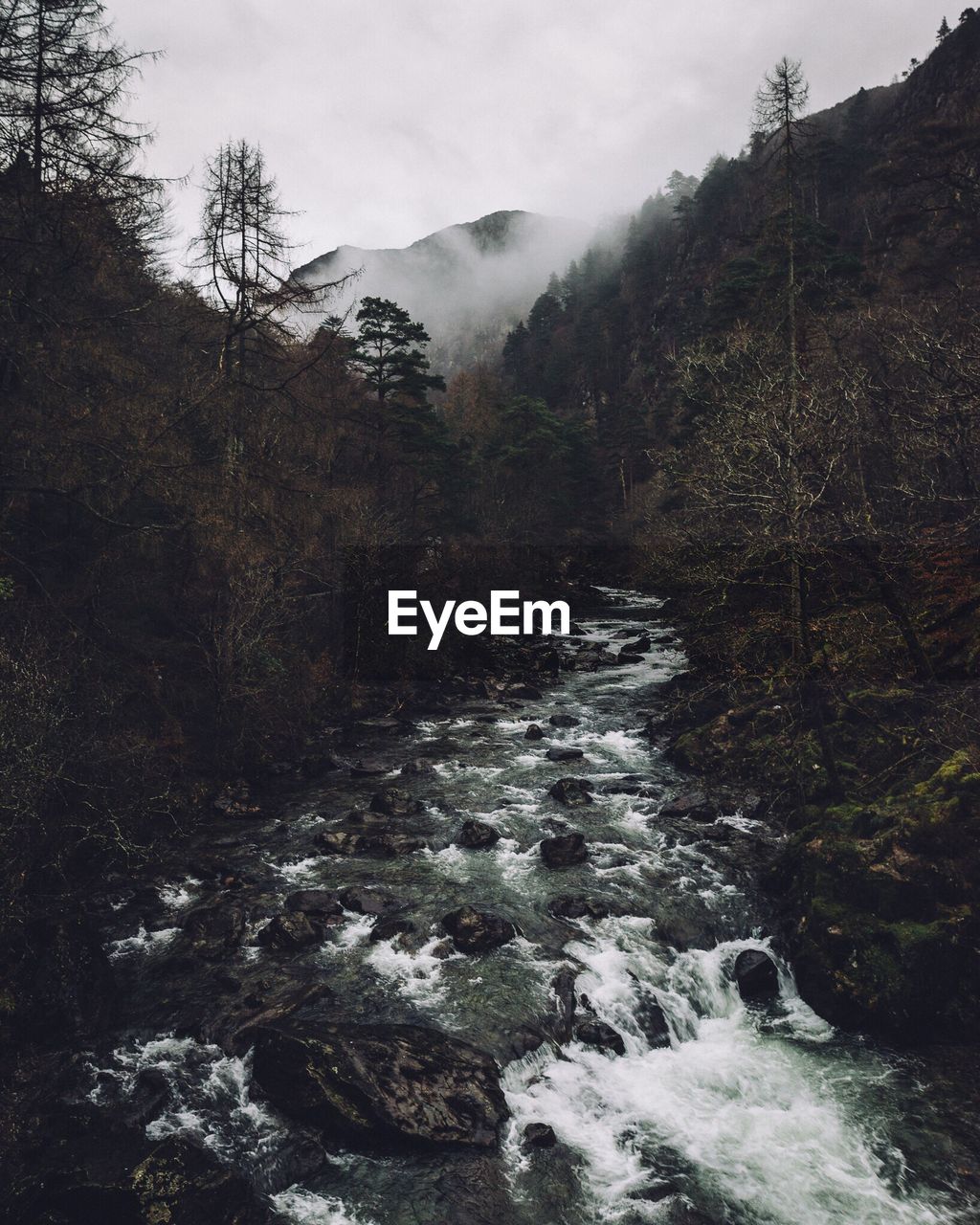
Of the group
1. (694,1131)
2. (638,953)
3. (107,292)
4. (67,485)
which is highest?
(107,292)

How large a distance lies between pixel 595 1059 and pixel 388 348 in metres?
31.3

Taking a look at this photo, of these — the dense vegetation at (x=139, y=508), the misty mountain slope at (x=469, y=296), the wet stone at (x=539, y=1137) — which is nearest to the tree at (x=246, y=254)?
the dense vegetation at (x=139, y=508)

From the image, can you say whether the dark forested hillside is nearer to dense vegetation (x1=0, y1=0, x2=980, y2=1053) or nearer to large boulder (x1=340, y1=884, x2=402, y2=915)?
dense vegetation (x1=0, y1=0, x2=980, y2=1053)

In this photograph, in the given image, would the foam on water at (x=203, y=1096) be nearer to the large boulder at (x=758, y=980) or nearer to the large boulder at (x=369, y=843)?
the large boulder at (x=369, y=843)

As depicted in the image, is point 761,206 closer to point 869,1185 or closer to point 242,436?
point 242,436

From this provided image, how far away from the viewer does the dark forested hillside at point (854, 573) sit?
34.2 ft

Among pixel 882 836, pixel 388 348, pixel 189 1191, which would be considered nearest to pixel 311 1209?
pixel 189 1191

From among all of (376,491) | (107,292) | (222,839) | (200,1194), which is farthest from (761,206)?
(200,1194)

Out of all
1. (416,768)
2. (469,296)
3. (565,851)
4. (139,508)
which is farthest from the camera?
(469,296)

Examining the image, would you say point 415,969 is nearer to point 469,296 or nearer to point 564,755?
point 564,755

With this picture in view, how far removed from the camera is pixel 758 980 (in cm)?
1075

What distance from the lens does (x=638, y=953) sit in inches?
440

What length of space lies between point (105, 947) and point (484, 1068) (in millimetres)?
6523

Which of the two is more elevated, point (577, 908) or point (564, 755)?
point (564, 755)
